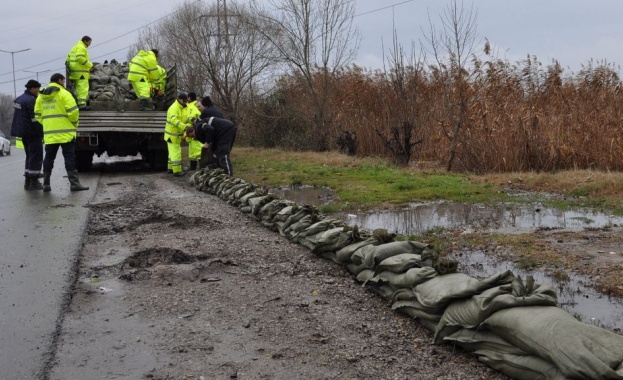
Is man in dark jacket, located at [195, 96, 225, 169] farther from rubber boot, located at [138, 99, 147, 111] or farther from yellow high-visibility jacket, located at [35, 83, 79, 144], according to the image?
yellow high-visibility jacket, located at [35, 83, 79, 144]

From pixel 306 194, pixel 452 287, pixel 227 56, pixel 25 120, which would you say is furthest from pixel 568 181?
pixel 227 56

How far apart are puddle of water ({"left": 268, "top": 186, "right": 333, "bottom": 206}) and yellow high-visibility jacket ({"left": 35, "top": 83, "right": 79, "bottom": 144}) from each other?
355 cm

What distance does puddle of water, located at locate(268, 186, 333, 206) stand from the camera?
1061 centimetres

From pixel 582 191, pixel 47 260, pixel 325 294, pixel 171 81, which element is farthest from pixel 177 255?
pixel 171 81

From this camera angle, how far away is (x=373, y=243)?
19.3 ft

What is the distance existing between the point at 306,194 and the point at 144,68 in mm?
6638

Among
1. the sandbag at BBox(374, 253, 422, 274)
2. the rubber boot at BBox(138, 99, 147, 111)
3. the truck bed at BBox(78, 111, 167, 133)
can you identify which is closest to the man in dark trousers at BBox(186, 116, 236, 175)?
the truck bed at BBox(78, 111, 167, 133)

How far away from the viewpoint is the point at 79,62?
15.8 metres

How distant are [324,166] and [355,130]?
3890 mm

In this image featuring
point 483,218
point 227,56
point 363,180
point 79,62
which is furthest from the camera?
point 227,56

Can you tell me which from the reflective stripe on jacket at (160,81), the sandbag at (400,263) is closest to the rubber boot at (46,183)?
the reflective stripe on jacket at (160,81)

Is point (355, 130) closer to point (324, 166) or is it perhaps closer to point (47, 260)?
Result: point (324, 166)

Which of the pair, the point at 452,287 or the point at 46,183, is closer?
the point at 452,287

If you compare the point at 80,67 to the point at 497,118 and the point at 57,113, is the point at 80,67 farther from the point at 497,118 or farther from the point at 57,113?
the point at 497,118
